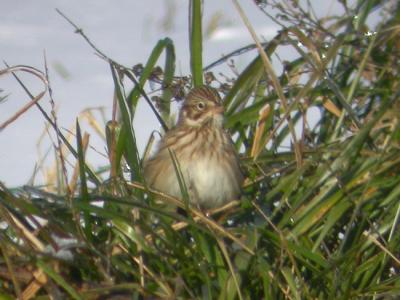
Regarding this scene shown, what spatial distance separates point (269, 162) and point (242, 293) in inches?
35.2

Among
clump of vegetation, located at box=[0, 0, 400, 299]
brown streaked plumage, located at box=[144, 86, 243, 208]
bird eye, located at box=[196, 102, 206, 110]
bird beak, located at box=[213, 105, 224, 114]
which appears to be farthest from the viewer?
bird eye, located at box=[196, 102, 206, 110]

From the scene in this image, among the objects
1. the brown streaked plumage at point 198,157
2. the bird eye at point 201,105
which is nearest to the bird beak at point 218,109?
the brown streaked plumage at point 198,157

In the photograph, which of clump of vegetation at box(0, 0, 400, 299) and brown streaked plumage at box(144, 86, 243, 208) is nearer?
clump of vegetation at box(0, 0, 400, 299)

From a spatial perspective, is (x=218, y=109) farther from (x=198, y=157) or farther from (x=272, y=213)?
(x=272, y=213)

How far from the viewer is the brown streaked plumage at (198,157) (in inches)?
177

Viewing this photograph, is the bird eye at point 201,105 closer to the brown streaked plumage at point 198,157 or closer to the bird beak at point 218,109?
the brown streaked plumage at point 198,157

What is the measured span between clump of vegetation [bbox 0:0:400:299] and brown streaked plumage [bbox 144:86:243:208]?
648mm

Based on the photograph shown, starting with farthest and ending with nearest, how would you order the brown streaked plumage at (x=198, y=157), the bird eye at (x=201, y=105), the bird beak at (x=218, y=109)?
the bird eye at (x=201, y=105), the brown streaked plumage at (x=198, y=157), the bird beak at (x=218, y=109)

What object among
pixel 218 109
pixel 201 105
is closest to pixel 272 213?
pixel 218 109

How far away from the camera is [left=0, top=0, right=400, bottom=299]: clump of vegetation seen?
2922 mm

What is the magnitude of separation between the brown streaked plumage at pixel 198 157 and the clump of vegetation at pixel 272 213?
648mm

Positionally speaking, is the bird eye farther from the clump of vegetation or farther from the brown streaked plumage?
the clump of vegetation

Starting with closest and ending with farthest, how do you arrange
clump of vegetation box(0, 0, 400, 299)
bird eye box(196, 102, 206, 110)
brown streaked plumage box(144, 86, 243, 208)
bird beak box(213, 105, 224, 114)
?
clump of vegetation box(0, 0, 400, 299), bird beak box(213, 105, 224, 114), brown streaked plumage box(144, 86, 243, 208), bird eye box(196, 102, 206, 110)

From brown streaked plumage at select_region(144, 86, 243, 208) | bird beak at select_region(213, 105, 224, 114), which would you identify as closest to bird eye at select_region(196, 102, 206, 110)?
brown streaked plumage at select_region(144, 86, 243, 208)
